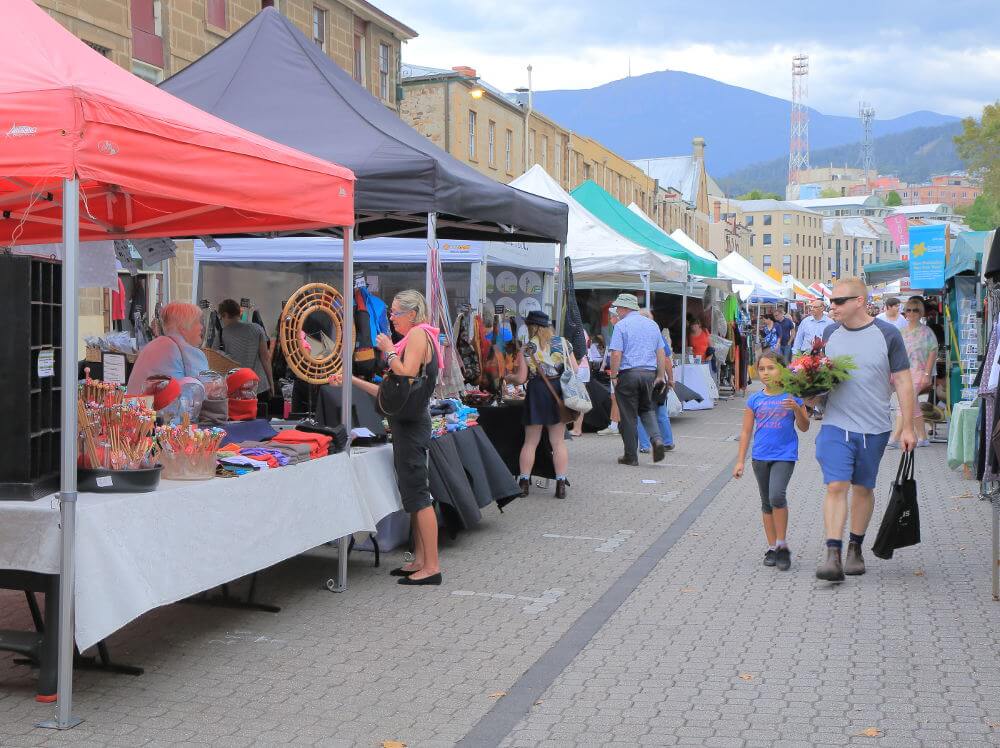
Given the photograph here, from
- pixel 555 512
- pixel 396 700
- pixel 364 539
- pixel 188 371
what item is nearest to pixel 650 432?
pixel 555 512

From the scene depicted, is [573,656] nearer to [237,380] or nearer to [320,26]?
[237,380]

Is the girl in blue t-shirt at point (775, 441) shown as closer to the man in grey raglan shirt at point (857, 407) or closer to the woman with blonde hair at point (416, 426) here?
the man in grey raglan shirt at point (857, 407)

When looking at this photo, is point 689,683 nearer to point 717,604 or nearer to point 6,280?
point 717,604

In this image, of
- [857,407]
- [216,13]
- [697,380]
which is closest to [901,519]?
[857,407]

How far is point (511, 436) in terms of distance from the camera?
1050 centimetres

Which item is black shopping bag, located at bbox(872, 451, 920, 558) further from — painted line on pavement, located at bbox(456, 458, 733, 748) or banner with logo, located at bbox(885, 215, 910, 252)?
banner with logo, located at bbox(885, 215, 910, 252)

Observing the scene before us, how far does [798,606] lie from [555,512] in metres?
3.46

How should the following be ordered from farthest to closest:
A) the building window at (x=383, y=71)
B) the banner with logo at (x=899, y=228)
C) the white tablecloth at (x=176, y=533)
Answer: the building window at (x=383, y=71) < the banner with logo at (x=899, y=228) < the white tablecloth at (x=176, y=533)

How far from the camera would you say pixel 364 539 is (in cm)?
778

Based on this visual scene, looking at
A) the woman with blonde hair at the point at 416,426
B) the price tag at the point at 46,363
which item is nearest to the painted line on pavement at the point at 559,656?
the woman with blonde hair at the point at 416,426

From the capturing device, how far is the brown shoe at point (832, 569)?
696 cm

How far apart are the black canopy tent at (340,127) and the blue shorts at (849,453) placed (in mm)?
3128

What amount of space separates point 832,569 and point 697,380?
42.9 ft

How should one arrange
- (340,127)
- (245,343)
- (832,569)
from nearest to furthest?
(832,569) < (340,127) < (245,343)
